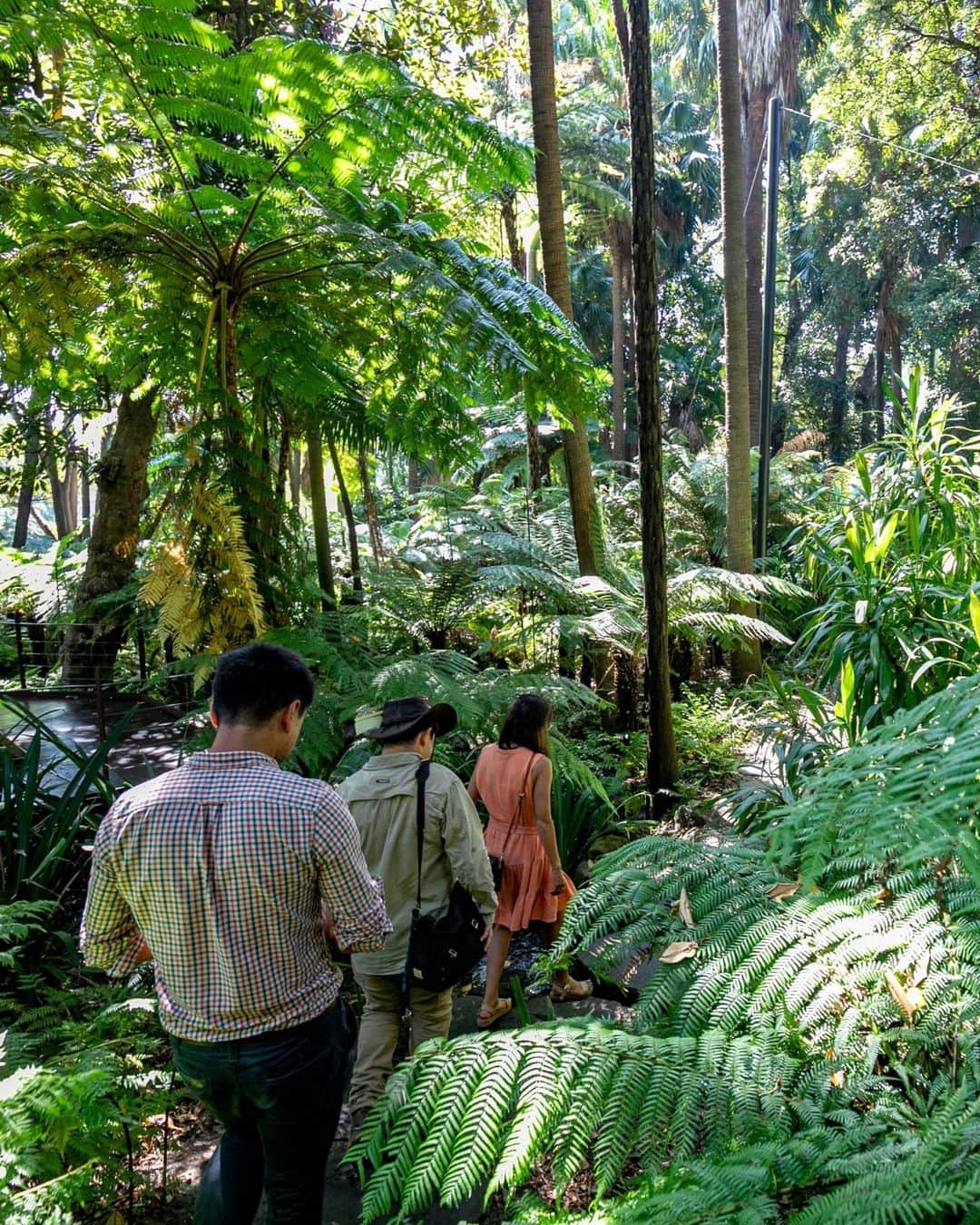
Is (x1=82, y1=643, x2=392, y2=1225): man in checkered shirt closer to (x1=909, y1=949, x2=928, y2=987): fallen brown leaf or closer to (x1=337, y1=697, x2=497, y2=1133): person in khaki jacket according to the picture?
(x1=337, y1=697, x2=497, y2=1133): person in khaki jacket

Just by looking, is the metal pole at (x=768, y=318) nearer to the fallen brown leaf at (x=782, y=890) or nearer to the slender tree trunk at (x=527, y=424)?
the slender tree trunk at (x=527, y=424)

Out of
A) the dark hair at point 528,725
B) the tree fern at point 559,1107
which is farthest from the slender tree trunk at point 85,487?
the tree fern at point 559,1107

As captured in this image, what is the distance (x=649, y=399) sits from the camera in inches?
215

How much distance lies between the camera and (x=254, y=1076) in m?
2.22

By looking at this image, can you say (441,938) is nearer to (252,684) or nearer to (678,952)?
(678,952)

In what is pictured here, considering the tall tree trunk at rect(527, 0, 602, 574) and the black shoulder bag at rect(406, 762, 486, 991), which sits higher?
the tall tree trunk at rect(527, 0, 602, 574)

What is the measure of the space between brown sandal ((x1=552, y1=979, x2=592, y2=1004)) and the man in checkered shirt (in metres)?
2.07

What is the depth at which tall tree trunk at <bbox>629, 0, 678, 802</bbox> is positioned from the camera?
5.18 metres

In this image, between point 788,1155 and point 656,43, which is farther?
point 656,43

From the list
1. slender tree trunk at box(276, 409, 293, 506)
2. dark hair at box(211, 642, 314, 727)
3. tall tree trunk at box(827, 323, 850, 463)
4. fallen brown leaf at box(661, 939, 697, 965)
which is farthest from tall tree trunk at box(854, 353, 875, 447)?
dark hair at box(211, 642, 314, 727)

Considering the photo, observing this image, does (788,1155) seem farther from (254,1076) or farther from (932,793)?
(254,1076)

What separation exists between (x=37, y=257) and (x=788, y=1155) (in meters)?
4.59

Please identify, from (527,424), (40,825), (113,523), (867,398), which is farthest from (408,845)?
(867,398)

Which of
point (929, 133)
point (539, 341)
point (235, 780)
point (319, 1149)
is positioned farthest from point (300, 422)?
point (929, 133)
